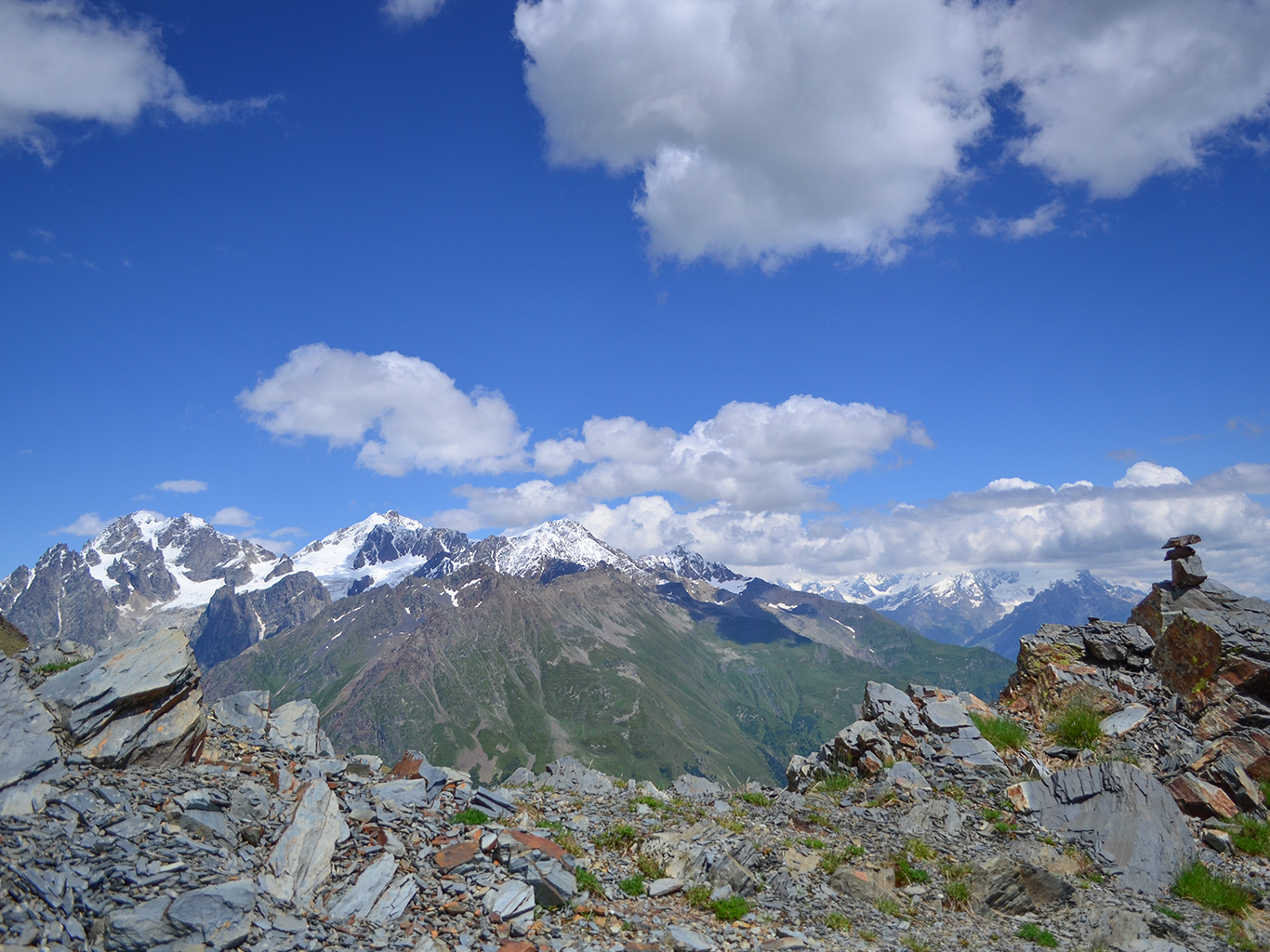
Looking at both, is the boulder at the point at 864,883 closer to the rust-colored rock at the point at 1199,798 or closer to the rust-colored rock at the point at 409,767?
the rust-colored rock at the point at 1199,798

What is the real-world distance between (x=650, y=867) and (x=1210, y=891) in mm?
14634

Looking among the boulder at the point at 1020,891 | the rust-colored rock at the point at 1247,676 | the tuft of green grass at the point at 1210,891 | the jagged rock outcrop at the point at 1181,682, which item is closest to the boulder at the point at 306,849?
the boulder at the point at 1020,891

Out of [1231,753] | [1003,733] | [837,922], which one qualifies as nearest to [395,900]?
[837,922]

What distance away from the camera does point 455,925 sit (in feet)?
40.7

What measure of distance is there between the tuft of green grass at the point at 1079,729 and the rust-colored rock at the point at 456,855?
21.7 meters

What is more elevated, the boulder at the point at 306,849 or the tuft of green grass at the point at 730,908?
the boulder at the point at 306,849

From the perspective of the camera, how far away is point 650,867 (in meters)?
16.2

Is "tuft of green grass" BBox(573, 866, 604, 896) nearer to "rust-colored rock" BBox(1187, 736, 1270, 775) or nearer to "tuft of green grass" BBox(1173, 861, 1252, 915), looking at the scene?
"tuft of green grass" BBox(1173, 861, 1252, 915)

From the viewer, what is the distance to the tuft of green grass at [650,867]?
52.5 ft

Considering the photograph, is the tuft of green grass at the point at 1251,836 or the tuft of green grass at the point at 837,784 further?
the tuft of green grass at the point at 837,784

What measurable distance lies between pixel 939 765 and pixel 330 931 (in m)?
21.1

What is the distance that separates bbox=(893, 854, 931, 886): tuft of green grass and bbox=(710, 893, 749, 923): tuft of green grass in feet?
17.0

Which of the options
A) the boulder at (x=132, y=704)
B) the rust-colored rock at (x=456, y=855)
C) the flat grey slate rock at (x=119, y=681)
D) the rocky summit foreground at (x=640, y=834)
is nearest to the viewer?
the rocky summit foreground at (x=640, y=834)

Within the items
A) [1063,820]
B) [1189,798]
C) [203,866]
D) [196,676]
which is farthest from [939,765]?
[196,676]
